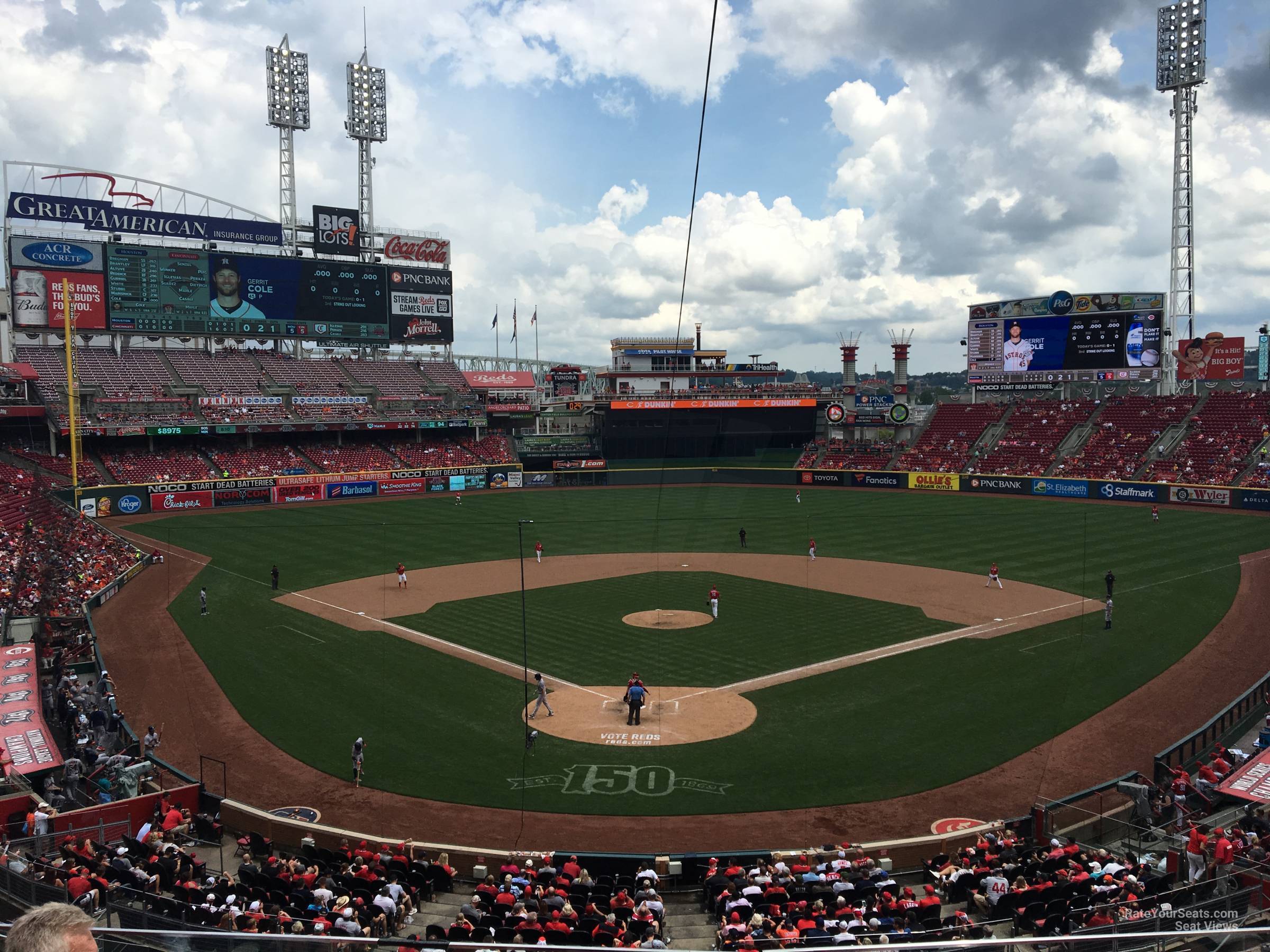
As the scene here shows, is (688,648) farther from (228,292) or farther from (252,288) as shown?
(252,288)

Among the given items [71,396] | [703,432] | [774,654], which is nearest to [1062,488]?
[703,432]

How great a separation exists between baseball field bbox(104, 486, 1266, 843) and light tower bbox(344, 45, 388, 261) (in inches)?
1555

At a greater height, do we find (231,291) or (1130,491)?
(231,291)

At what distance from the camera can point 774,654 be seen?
25094 mm

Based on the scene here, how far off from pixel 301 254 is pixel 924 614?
63641 millimetres

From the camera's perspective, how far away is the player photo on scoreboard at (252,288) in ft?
228

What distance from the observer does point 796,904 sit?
1086cm

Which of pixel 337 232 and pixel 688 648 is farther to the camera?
pixel 337 232

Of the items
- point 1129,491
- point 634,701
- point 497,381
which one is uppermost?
point 497,381

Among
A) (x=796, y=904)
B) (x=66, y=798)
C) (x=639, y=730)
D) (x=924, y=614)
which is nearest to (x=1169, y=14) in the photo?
(x=924, y=614)

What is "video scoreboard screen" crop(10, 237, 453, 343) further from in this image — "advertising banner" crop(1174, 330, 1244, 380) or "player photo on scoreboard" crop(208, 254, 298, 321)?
"advertising banner" crop(1174, 330, 1244, 380)

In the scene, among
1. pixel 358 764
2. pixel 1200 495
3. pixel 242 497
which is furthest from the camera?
pixel 242 497

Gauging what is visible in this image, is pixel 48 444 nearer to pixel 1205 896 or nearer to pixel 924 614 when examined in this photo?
pixel 924 614

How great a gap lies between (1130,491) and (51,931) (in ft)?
193
